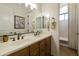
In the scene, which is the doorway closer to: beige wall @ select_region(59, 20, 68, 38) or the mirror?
beige wall @ select_region(59, 20, 68, 38)

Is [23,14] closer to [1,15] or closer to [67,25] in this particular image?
[1,15]

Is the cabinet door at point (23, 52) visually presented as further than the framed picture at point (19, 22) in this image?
No

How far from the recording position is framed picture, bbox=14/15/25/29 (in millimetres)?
1860

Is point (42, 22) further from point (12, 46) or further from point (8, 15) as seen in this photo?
point (12, 46)

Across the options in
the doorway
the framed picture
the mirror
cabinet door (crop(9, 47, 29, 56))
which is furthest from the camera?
the doorway

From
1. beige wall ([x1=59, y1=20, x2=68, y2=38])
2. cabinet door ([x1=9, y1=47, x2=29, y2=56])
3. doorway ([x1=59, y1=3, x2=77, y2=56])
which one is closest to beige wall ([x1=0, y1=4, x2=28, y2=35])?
cabinet door ([x1=9, y1=47, x2=29, y2=56])

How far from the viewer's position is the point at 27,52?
153 centimetres

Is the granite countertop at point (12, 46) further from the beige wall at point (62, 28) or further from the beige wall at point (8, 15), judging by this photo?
the beige wall at point (62, 28)

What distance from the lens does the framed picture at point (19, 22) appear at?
1.86 m

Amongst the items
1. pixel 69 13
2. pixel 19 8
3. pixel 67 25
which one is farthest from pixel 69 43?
pixel 19 8

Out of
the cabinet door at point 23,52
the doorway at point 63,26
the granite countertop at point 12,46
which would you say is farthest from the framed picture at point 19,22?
the doorway at point 63,26

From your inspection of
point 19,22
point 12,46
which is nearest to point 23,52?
point 12,46

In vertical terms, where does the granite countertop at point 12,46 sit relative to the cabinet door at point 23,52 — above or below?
above

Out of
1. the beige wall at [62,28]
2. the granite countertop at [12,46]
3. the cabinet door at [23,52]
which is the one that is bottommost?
the cabinet door at [23,52]
